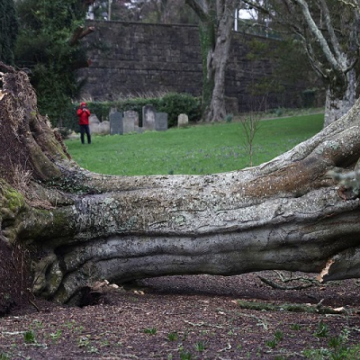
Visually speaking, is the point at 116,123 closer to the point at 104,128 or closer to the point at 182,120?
the point at 104,128

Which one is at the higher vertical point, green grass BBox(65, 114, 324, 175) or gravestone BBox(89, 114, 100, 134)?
gravestone BBox(89, 114, 100, 134)

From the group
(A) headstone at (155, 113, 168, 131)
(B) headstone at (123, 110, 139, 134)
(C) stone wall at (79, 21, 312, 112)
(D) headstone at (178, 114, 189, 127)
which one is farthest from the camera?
(C) stone wall at (79, 21, 312, 112)

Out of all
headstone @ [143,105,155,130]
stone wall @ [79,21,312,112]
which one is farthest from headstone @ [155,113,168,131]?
stone wall @ [79,21,312,112]

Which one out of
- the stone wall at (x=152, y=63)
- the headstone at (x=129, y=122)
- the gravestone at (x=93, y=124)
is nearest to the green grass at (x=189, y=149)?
the headstone at (x=129, y=122)

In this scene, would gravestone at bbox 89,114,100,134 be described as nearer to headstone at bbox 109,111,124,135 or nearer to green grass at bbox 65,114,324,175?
headstone at bbox 109,111,124,135

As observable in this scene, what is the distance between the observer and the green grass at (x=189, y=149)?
17.7 meters

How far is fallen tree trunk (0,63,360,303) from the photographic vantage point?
7102 millimetres

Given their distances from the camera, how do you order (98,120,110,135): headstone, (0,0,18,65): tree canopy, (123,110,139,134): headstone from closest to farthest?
(0,0,18,65): tree canopy < (123,110,139,134): headstone < (98,120,110,135): headstone

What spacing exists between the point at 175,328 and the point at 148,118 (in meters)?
27.8

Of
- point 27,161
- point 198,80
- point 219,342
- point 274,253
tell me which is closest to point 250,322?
point 219,342

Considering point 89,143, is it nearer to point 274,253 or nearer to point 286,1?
point 286,1

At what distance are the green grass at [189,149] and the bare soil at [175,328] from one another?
8638 millimetres

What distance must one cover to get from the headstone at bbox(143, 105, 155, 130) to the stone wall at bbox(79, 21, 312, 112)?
8653mm

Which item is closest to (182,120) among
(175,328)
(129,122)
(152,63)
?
Result: (129,122)
